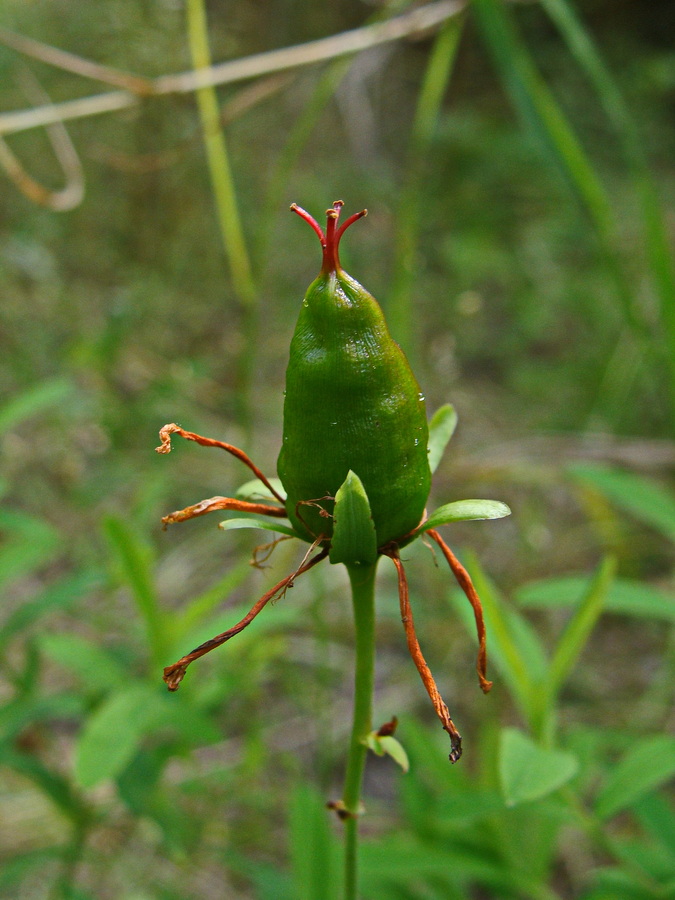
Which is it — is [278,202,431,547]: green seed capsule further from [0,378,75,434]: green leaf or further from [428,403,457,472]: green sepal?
[0,378,75,434]: green leaf

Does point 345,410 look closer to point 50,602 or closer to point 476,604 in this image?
point 476,604

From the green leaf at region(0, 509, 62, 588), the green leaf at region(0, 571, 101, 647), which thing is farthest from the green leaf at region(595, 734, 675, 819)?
the green leaf at region(0, 509, 62, 588)

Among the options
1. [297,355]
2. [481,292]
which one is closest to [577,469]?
[297,355]

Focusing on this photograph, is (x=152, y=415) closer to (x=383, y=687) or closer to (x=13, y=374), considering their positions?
(x=13, y=374)

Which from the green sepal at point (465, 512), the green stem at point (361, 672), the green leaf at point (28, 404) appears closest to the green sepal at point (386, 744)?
the green stem at point (361, 672)

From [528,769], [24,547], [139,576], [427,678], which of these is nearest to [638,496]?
[528,769]
